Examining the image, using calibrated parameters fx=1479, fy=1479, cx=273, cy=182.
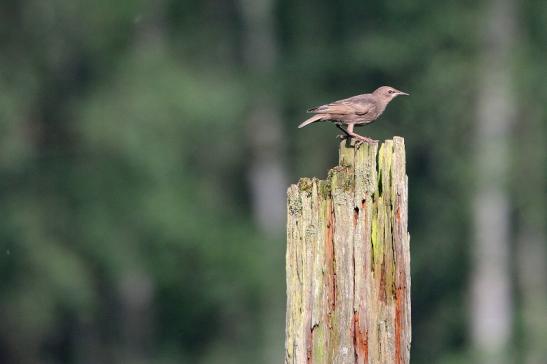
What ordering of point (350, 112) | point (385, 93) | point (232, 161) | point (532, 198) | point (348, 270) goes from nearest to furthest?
Answer: point (348, 270)
point (350, 112)
point (385, 93)
point (532, 198)
point (232, 161)

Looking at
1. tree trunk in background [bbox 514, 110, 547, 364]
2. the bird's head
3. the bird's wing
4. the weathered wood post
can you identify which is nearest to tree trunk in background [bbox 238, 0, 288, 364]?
tree trunk in background [bbox 514, 110, 547, 364]

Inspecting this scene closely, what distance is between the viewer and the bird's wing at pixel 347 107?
36.3ft

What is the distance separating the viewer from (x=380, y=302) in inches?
318

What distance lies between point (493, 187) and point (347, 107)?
15492 millimetres

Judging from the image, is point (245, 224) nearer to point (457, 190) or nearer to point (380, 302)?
point (457, 190)

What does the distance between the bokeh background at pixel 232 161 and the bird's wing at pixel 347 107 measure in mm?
14926

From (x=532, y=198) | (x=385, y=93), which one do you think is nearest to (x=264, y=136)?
(x=532, y=198)

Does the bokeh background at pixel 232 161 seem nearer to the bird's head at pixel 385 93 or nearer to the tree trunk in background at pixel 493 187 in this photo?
the tree trunk in background at pixel 493 187

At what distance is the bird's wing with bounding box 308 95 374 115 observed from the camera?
36.3 feet

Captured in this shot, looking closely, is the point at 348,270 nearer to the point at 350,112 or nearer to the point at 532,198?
A: the point at 350,112

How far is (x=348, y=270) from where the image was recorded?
8070 millimetres

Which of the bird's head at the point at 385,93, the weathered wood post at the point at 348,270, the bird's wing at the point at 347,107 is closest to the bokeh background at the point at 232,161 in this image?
the bird's head at the point at 385,93

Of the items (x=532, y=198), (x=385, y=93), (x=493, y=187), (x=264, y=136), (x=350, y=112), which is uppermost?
(x=264, y=136)

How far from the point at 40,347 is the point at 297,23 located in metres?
9.30
